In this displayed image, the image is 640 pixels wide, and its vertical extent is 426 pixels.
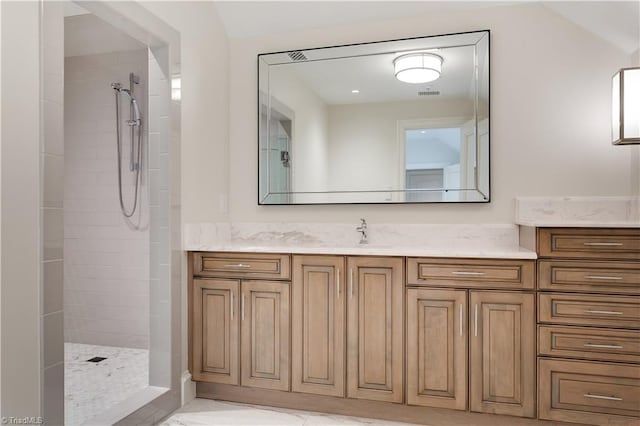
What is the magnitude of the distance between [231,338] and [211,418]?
1.38ft

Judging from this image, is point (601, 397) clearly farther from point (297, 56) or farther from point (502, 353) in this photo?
point (297, 56)

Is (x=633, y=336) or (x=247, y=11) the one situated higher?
(x=247, y=11)

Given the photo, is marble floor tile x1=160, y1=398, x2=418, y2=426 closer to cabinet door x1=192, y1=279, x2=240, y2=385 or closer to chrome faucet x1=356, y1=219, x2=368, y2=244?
cabinet door x1=192, y1=279, x2=240, y2=385

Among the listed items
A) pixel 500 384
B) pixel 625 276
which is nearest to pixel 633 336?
pixel 625 276

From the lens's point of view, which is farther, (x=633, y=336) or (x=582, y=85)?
(x=582, y=85)

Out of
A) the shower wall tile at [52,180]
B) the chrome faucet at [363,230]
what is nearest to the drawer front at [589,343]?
the chrome faucet at [363,230]

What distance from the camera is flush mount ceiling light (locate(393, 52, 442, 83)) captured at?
285 centimetres

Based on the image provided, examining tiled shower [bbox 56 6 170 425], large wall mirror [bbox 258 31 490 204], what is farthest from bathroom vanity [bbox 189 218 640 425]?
tiled shower [bbox 56 6 170 425]

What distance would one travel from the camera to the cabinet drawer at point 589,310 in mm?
2105

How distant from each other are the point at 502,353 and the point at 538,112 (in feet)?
4.65

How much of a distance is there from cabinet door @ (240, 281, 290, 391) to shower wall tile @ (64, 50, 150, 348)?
1.22 meters

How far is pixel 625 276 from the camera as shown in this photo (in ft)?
6.93

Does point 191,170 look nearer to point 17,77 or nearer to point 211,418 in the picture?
point 17,77

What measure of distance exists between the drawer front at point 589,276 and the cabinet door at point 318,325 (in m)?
1.01
